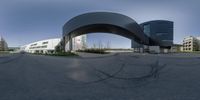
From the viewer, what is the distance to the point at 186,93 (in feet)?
11.7

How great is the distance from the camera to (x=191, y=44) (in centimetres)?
8200

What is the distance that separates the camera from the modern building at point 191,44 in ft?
260

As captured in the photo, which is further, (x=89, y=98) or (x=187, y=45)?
(x=187, y=45)

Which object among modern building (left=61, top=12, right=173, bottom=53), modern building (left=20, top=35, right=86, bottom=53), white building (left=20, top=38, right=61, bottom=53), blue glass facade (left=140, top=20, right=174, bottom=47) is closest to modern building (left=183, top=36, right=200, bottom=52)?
blue glass facade (left=140, top=20, right=174, bottom=47)

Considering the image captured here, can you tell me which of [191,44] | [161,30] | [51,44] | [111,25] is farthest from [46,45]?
[191,44]

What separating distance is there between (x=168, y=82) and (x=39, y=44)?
87.5 m

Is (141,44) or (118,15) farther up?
(118,15)

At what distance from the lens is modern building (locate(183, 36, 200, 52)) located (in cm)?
7913

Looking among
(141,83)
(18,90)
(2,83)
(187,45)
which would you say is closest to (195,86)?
(141,83)

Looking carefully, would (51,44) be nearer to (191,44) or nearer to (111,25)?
(111,25)

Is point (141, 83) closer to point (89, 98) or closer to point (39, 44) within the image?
point (89, 98)

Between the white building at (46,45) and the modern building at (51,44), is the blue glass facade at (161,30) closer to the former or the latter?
the modern building at (51,44)

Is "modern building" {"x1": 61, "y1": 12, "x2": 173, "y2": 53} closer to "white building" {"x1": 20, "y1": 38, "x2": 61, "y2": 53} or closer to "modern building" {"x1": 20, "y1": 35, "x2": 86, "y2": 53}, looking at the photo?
"modern building" {"x1": 20, "y1": 35, "x2": 86, "y2": 53}

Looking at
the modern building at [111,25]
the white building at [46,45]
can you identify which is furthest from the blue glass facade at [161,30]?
the white building at [46,45]
